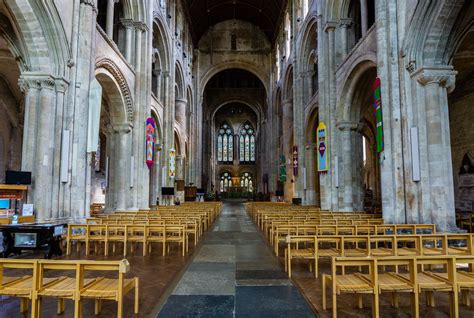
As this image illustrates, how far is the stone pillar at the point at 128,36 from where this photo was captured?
15.3m

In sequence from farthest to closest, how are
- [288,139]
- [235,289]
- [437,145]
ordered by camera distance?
[288,139], [437,145], [235,289]

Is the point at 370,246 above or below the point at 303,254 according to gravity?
above

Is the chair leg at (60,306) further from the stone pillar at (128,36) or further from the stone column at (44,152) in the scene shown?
the stone pillar at (128,36)

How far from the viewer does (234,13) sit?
108 ft

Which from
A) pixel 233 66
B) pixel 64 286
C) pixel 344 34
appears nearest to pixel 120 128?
pixel 344 34

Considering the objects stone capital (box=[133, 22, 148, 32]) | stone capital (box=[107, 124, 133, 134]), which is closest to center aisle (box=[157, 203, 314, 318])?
stone capital (box=[107, 124, 133, 134])

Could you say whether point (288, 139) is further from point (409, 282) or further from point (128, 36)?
point (409, 282)

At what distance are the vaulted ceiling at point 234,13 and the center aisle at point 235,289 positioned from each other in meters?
26.1

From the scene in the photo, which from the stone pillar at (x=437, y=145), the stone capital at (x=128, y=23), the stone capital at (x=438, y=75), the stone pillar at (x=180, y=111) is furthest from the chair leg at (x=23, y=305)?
the stone pillar at (x=180, y=111)

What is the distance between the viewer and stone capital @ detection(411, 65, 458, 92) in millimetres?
8531

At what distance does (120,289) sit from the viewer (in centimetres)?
311

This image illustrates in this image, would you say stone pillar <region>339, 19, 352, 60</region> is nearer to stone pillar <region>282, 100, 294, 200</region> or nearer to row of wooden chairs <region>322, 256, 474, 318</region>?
stone pillar <region>282, 100, 294, 200</region>

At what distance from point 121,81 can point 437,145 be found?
1217 centimetres

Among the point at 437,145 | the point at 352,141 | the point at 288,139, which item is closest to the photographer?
the point at 437,145
